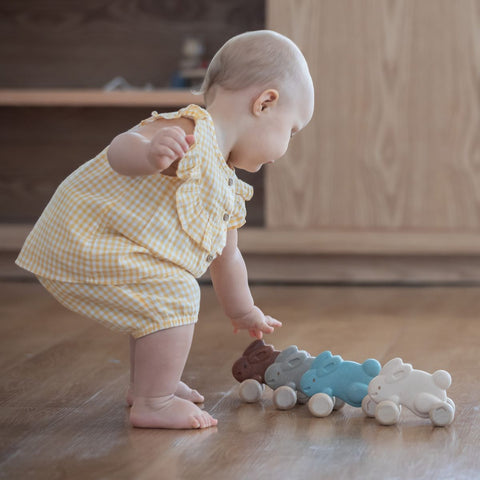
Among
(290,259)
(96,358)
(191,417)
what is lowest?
(290,259)

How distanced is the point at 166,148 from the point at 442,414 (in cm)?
40

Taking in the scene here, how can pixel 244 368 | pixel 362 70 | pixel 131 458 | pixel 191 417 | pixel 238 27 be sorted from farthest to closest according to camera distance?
pixel 238 27 < pixel 362 70 < pixel 244 368 < pixel 191 417 < pixel 131 458

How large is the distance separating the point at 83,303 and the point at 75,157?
4.73 ft

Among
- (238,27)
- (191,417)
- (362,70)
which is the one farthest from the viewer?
(238,27)

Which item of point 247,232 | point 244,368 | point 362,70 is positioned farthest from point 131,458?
point 362,70

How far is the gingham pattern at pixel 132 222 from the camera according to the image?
3.37 feet

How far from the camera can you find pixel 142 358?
1.02 m

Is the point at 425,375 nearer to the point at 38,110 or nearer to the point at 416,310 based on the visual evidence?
the point at 416,310

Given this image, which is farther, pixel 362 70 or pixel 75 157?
pixel 75 157

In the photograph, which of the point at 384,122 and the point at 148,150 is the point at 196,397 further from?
the point at 384,122

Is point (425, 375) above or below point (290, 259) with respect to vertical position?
above

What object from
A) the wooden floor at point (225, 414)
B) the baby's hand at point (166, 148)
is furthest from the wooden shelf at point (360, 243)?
the baby's hand at point (166, 148)

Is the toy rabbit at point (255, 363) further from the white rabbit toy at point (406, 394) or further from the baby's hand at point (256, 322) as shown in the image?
the white rabbit toy at point (406, 394)

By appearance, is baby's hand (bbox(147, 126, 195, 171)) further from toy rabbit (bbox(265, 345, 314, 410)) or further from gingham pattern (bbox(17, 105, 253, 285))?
toy rabbit (bbox(265, 345, 314, 410))
